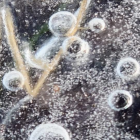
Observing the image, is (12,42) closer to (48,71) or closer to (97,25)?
(48,71)

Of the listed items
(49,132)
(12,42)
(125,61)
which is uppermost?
(12,42)

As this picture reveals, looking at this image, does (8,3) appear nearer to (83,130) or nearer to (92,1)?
(92,1)

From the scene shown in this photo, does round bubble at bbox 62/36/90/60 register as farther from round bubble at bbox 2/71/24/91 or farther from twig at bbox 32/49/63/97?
round bubble at bbox 2/71/24/91

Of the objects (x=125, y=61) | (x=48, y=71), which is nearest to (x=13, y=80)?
(x=48, y=71)

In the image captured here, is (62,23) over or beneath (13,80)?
over

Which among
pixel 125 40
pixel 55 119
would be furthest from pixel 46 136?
pixel 125 40

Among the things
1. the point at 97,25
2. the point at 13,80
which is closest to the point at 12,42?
the point at 13,80
